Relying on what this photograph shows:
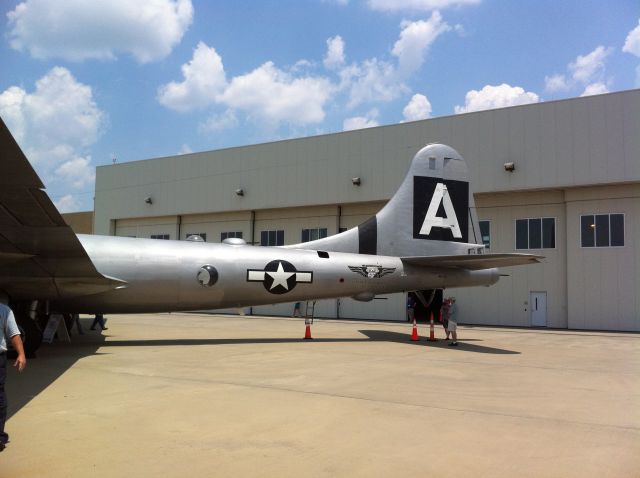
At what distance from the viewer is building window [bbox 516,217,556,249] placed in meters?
28.9

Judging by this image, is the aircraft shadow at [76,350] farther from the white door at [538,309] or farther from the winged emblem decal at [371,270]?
the white door at [538,309]

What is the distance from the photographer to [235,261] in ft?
50.9

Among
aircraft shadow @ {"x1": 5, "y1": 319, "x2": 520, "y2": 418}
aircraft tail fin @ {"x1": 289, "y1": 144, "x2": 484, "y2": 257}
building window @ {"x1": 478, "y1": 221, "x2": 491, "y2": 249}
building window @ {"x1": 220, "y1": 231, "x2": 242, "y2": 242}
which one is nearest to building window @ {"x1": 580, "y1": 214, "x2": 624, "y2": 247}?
building window @ {"x1": 478, "y1": 221, "x2": 491, "y2": 249}

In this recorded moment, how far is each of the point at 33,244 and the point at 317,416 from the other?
755 cm

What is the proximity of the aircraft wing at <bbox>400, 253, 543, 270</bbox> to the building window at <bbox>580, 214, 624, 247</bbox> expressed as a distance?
43.9 feet

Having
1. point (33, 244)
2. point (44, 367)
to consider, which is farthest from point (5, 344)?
point (33, 244)

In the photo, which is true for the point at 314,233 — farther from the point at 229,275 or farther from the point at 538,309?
the point at 229,275

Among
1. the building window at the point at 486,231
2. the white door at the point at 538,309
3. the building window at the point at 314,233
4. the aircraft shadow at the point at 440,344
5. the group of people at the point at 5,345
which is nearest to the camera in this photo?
the group of people at the point at 5,345

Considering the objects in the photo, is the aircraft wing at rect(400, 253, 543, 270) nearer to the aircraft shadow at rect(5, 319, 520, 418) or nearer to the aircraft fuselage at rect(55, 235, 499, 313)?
the aircraft fuselage at rect(55, 235, 499, 313)

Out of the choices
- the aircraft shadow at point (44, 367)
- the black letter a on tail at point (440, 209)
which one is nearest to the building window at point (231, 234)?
the aircraft shadow at point (44, 367)

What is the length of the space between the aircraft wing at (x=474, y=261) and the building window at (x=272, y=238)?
2001 centimetres

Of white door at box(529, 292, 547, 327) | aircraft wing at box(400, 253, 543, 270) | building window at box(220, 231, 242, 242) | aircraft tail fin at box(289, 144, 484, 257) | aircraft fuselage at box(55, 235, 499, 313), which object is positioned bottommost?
white door at box(529, 292, 547, 327)

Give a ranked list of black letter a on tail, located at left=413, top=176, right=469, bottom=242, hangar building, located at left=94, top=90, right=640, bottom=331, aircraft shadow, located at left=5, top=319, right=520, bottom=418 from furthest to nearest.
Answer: hangar building, located at left=94, top=90, right=640, bottom=331 < black letter a on tail, located at left=413, top=176, right=469, bottom=242 < aircraft shadow, located at left=5, top=319, right=520, bottom=418

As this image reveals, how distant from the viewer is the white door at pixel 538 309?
2872cm
